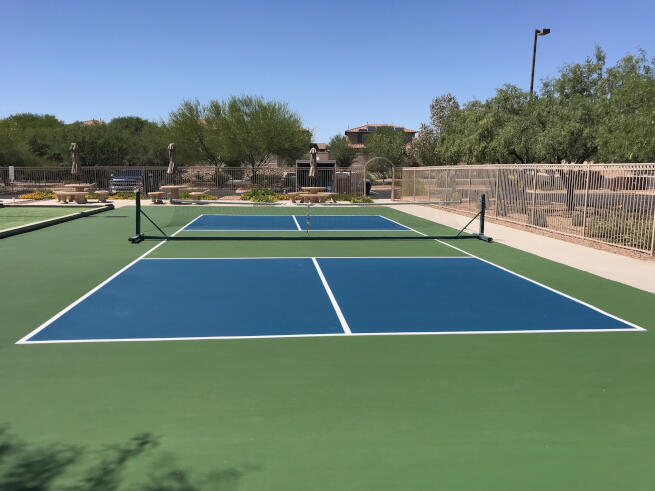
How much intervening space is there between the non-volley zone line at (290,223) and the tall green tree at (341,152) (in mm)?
55334

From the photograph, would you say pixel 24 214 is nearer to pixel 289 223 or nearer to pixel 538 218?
pixel 289 223

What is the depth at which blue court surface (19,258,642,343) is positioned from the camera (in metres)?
8.29

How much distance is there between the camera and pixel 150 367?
22.0 feet

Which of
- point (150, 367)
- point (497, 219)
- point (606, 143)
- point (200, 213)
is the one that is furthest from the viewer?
point (200, 213)

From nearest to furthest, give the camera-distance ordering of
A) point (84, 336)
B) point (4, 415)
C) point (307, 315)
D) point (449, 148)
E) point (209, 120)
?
point (4, 415)
point (84, 336)
point (307, 315)
point (449, 148)
point (209, 120)

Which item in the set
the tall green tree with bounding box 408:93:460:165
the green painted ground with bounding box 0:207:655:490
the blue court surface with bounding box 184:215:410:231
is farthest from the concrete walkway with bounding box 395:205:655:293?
the tall green tree with bounding box 408:93:460:165

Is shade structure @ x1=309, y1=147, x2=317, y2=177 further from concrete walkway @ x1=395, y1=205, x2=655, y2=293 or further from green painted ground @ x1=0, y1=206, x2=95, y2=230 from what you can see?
concrete walkway @ x1=395, y1=205, x2=655, y2=293

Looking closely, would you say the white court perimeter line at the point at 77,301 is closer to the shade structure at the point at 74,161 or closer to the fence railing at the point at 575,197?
the fence railing at the point at 575,197

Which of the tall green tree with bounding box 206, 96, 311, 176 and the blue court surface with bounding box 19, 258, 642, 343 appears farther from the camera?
the tall green tree with bounding box 206, 96, 311, 176

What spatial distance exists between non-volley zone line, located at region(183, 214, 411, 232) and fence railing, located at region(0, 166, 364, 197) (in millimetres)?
13605

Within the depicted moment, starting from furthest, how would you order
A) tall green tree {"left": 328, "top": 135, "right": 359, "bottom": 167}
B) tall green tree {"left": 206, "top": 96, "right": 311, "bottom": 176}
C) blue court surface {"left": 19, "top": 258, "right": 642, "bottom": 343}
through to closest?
tall green tree {"left": 328, "top": 135, "right": 359, "bottom": 167} < tall green tree {"left": 206, "top": 96, "right": 311, "bottom": 176} < blue court surface {"left": 19, "top": 258, "right": 642, "bottom": 343}

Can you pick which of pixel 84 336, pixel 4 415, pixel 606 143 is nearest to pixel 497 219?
pixel 606 143

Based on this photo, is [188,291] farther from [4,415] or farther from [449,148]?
[449,148]

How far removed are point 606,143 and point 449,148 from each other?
44.0 feet
